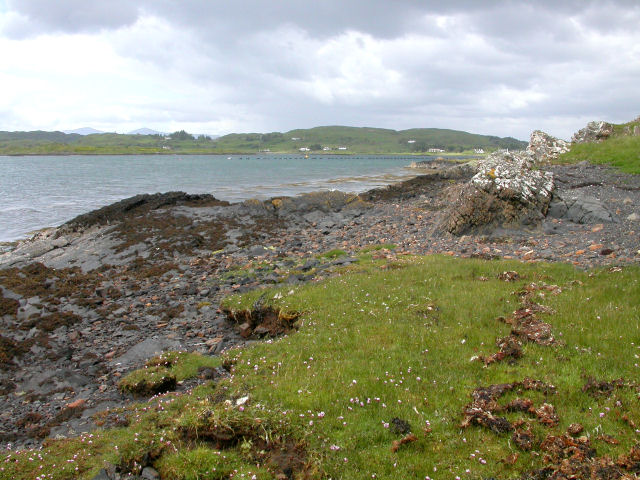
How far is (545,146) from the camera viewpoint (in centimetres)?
6141

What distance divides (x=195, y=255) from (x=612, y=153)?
47.5 meters

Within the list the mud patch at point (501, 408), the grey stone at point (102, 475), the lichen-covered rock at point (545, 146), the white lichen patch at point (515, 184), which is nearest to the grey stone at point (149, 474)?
the grey stone at point (102, 475)

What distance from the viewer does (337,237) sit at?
34.1 m

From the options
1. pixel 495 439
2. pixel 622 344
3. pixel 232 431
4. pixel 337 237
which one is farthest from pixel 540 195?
pixel 232 431

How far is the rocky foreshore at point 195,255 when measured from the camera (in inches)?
590

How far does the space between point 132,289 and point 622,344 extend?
22743mm

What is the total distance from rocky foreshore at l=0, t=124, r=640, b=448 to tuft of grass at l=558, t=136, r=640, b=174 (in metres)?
2.16

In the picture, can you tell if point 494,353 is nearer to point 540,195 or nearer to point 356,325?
point 356,325

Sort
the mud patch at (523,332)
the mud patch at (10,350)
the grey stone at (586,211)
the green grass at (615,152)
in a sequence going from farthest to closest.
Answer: the green grass at (615,152) → the grey stone at (586,211) → the mud patch at (10,350) → the mud patch at (523,332)

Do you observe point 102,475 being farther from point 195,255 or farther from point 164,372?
point 195,255

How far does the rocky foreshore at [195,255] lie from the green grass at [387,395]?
2.50 metres

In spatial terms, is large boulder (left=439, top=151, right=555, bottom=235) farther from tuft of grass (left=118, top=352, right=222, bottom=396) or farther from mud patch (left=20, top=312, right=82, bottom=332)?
mud patch (left=20, top=312, right=82, bottom=332)

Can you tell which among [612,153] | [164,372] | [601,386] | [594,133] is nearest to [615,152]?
[612,153]

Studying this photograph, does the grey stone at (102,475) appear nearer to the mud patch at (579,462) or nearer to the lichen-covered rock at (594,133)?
the mud patch at (579,462)
